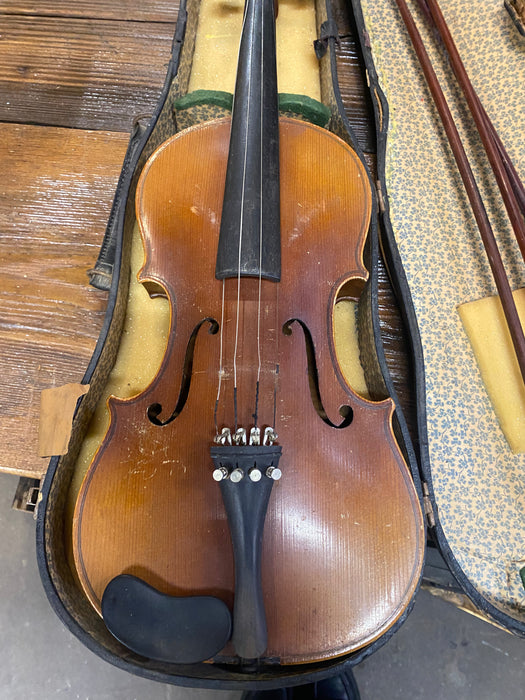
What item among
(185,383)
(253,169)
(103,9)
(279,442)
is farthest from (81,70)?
(279,442)

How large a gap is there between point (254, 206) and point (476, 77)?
935 millimetres

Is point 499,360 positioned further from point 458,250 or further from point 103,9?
point 103,9

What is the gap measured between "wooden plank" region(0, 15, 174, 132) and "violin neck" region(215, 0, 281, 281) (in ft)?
1.47

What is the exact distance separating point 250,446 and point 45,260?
945 millimetres

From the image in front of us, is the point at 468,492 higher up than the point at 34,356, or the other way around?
the point at 34,356

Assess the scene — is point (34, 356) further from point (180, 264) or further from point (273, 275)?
point (273, 275)

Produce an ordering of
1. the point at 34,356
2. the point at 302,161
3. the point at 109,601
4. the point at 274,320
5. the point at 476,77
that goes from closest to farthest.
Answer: the point at 109,601 < the point at 274,320 < the point at 302,161 < the point at 34,356 < the point at 476,77

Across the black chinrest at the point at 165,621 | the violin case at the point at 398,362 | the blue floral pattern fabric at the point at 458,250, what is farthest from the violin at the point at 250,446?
the blue floral pattern fabric at the point at 458,250

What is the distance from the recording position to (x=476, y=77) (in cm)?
139

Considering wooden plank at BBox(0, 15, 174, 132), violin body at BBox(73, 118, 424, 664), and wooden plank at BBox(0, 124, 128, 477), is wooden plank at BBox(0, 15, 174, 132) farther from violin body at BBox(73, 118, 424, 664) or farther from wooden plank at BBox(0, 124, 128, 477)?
violin body at BBox(73, 118, 424, 664)

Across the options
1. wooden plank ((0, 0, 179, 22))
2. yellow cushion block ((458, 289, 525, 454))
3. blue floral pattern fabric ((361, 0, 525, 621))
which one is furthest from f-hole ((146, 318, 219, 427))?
wooden plank ((0, 0, 179, 22))

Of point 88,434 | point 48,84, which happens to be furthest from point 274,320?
point 48,84

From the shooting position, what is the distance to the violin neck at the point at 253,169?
3.40 feet

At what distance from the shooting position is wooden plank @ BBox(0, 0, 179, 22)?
5.23 ft
